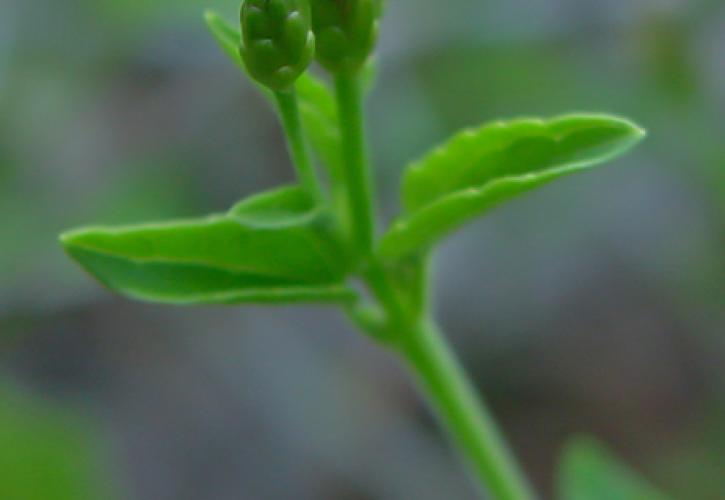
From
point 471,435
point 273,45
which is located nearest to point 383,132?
point 471,435

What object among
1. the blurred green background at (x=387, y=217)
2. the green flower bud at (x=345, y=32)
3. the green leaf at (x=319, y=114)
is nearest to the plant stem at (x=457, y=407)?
A: the green leaf at (x=319, y=114)

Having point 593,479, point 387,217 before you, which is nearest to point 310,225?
point 593,479

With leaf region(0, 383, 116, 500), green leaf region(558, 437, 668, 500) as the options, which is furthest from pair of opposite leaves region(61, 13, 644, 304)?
leaf region(0, 383, 116, 500)

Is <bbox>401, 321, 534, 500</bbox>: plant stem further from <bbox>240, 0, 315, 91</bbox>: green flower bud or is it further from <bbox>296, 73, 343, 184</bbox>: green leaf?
<bbox>240, 0, 315, 91</bbox>: green flower bud

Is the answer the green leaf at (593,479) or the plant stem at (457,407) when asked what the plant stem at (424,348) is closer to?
the plant stem at (457,407)

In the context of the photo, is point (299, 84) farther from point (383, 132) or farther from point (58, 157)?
point (58, 157)

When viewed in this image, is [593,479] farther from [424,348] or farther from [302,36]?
[302,36]
